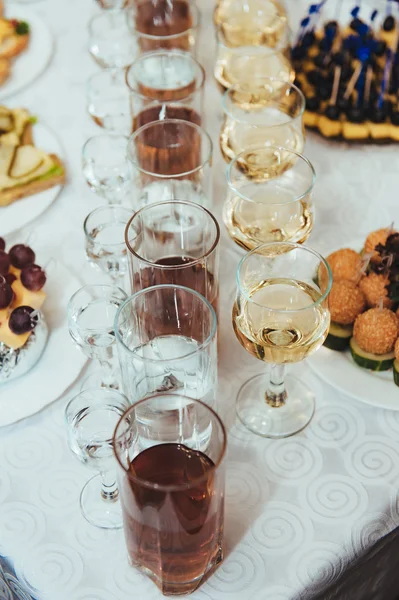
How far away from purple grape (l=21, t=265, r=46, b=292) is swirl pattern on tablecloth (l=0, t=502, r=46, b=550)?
0.31 m

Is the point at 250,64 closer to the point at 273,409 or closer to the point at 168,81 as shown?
the point at 168,81

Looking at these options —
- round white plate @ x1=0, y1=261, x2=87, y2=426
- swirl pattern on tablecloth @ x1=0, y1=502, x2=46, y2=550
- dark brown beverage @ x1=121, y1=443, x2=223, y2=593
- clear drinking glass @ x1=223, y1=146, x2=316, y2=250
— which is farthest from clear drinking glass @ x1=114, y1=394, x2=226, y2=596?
clear drinking glass @ x1=223, y1=146, x2=316, y2=250

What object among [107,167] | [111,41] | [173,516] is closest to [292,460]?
[173,516]

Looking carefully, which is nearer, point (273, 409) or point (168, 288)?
point (168, 288)

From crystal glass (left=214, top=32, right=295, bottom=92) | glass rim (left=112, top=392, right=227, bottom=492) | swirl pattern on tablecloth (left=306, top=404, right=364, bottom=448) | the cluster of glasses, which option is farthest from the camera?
crystal glass (left=214, top=32, right=295, bottom=92)

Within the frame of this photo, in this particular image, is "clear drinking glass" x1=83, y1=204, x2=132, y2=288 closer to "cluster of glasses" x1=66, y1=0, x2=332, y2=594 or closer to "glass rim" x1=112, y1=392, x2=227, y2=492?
"cluster of glasses" x1=66, y1=0, x2=332, y2=594

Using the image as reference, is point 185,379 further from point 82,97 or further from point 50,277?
point 82,97

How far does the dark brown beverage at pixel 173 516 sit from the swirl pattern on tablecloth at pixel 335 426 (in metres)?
0.24

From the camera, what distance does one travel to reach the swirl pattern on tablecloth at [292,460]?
1013 mm

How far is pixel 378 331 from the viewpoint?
1.08 m

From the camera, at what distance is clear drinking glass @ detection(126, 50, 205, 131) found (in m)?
1.33

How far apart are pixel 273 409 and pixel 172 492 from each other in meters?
0.38

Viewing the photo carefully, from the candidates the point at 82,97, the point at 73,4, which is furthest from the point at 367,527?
the point at 73,4

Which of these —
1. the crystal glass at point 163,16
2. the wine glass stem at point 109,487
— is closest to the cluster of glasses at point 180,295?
the wine glass stem at point 109,487
